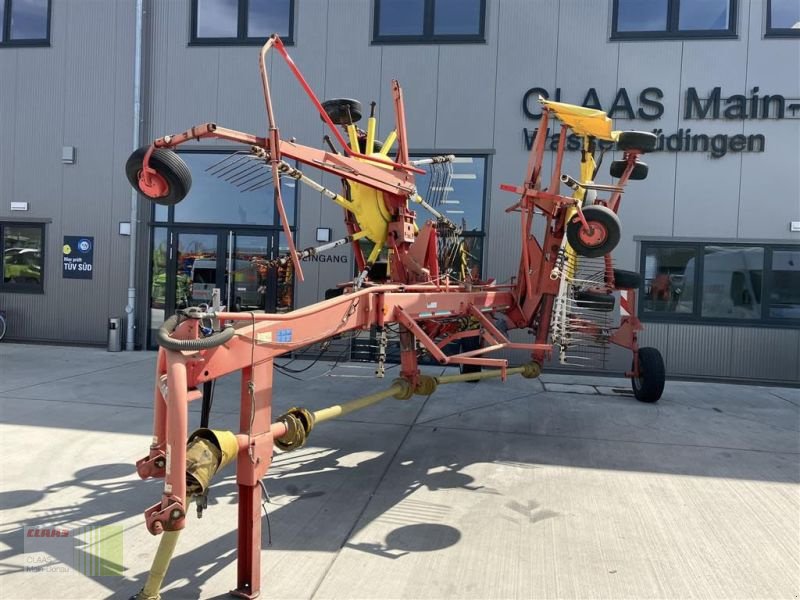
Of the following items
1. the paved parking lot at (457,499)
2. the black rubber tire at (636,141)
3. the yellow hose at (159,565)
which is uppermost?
A: the black rubber tire at (636,141)

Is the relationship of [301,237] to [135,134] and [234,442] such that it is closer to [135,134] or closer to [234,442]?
[135,134]

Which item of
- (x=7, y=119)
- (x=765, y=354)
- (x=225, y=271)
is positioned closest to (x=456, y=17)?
(x=225, y=271)

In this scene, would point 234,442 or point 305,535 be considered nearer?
point 234,442

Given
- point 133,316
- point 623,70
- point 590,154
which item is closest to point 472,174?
point 623,70

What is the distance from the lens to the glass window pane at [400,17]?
988 cm

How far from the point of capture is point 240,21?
405 inches

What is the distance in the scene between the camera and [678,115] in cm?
927

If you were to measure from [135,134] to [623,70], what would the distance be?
8210 millimetres

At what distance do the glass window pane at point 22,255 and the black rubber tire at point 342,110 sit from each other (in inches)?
320

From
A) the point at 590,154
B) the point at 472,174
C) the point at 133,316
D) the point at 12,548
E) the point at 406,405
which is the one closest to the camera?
the point at 12,548

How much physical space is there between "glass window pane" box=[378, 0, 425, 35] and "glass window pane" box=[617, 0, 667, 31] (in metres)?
3.20

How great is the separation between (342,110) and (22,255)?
339 inches

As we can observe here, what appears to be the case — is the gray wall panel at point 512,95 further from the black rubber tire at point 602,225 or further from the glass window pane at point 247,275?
the black rubber tire at point 602,225

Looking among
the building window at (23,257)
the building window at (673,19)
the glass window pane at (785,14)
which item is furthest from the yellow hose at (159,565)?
the glass window pane at (785,14)
